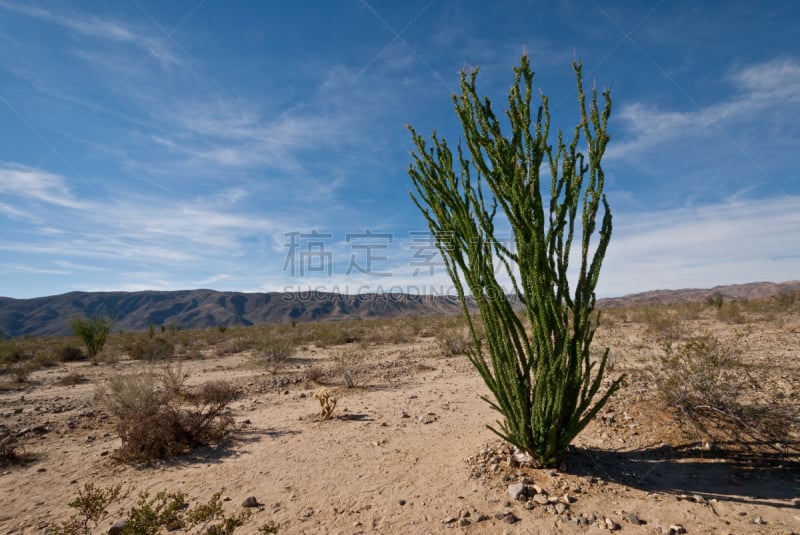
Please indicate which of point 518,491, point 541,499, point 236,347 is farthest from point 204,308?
point 541,499

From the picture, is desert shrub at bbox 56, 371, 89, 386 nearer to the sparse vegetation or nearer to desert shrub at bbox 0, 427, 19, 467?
desert shrub at bbox 0, 427, 19, 467

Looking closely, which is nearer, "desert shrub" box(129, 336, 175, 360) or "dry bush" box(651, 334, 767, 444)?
"dry bush" box(651, 334, 767, 444)

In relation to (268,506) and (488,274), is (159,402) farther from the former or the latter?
(488,274)

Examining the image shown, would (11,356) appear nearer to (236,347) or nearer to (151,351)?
(151,351)

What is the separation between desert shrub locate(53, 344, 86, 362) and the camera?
1423cm

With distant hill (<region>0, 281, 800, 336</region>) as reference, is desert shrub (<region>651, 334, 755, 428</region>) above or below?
below

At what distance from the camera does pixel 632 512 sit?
9.18 ft

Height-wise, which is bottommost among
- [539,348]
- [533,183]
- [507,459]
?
[507,459]

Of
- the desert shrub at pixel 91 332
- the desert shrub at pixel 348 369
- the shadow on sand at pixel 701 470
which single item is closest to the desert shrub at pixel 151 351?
the desert shrub at pixel 91 332

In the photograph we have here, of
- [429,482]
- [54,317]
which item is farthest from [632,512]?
[54,317]

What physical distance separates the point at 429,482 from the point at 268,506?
138 cm

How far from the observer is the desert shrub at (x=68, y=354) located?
A: 1423 cm

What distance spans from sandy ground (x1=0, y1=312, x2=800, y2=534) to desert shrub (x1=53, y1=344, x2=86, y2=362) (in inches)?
399

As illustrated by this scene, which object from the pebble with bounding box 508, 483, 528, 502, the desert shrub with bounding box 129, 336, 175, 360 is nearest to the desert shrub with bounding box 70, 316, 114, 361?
the desert shrub with bounding box 129, 336, 175, 360
